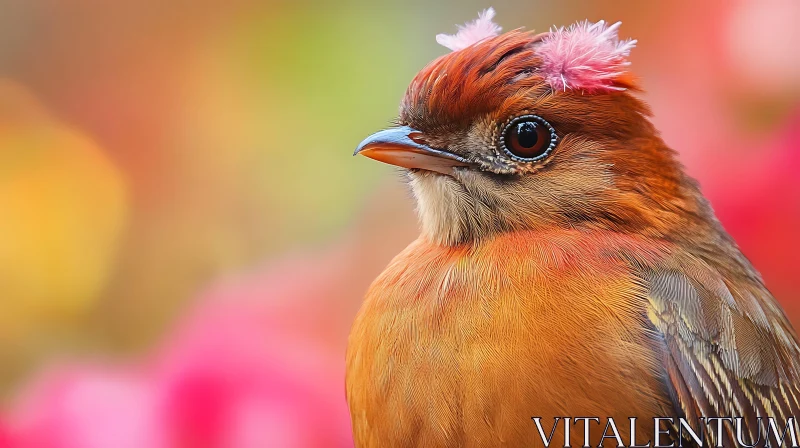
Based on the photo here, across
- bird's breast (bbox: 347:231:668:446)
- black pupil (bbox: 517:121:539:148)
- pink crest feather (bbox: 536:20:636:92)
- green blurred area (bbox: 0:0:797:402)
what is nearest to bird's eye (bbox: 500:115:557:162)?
black pupil (bbox: 517:121:539:148)

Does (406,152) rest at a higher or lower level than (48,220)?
higher

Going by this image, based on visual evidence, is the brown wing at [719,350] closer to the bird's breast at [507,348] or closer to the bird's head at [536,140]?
the bird's breast at [507,348]

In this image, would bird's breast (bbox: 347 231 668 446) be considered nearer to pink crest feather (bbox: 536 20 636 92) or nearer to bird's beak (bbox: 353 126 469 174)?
bird's beak (bbox: 353 126 469 174)

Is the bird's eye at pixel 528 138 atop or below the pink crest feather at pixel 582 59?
below

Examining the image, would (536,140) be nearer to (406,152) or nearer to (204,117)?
(406,152)

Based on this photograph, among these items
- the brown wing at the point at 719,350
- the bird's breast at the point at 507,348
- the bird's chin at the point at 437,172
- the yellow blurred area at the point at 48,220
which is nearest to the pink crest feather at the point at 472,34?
the bird's chin at the point at 437,172

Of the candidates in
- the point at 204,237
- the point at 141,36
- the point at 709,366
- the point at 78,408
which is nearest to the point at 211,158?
the point at 204,237

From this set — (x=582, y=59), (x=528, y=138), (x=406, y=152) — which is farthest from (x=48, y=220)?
(x=582, y=59)

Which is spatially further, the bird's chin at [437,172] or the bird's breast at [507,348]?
the bird's chin at [437,172]
